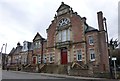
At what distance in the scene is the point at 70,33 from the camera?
1316 inches

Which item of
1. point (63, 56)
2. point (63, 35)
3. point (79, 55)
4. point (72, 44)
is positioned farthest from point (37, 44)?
point (79, 55)

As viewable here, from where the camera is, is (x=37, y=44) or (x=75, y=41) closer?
(x=75, y=41)

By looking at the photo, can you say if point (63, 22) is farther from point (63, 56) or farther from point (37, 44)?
point (37, 44)

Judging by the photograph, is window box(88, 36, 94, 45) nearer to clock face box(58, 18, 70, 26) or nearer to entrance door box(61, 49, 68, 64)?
entrance door box(61, 49, 68, 64)

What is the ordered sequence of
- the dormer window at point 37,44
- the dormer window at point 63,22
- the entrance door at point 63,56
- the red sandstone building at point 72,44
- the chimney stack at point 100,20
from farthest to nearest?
the dormer window at point 37,44, the dormer window at point 63,22, the entrance door at point 63,56, the chimney stack at point 100,20, the red sandstone building at point 72,44

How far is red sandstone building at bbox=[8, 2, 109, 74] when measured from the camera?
28.6 m

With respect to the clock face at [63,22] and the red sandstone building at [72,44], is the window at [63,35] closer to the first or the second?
the red sandstone building at [72,44]

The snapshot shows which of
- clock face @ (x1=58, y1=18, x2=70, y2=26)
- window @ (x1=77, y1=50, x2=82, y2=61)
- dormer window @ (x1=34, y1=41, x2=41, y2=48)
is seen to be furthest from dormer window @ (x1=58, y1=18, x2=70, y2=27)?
dormer window @ (x1=34, y1=41, x2=41, y2=48)

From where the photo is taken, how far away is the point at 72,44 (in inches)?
1280

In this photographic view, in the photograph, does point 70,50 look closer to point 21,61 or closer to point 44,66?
point 44,66

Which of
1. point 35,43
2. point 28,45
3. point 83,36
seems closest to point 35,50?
point 35,43

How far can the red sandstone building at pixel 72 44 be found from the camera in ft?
94.0

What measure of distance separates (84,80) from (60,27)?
17699mm

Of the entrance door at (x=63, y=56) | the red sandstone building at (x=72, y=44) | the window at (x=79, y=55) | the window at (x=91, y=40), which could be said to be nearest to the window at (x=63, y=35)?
the red sandstone building at (x=72, y=44)
